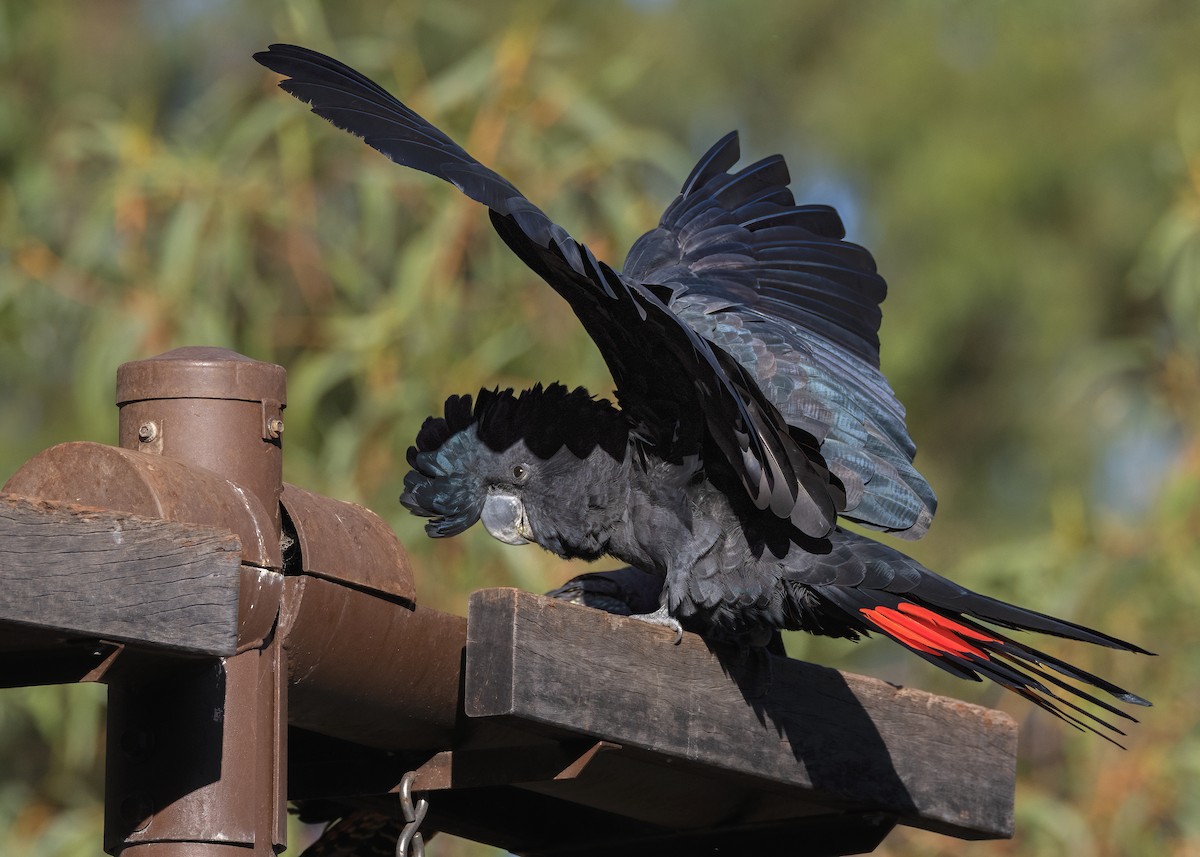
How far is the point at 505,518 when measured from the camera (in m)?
2.83

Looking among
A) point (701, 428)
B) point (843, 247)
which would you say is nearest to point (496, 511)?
point (701, 428)

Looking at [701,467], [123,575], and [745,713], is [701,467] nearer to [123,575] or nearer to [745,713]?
[745,713]

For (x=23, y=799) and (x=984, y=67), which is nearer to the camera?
(x=23, y=799)

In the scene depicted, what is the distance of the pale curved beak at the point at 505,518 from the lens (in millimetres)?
2826

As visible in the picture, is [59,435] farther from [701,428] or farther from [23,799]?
[701,428]

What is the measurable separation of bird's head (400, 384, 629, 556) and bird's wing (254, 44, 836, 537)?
9 cm

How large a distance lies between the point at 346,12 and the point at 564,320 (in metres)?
2.68

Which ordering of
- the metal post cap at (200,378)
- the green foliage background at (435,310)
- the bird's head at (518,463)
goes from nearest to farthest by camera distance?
the metal post cap at (200,378)
the bird's head at (518,463)
the green foliage background at (435,310)

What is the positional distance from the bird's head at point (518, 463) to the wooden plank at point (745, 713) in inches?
19.3

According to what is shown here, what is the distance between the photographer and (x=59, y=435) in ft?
18.5

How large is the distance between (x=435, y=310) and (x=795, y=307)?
162 centimetres

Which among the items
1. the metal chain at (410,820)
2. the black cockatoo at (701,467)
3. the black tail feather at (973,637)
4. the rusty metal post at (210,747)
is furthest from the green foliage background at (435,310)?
the rusty metal post at (210,747)

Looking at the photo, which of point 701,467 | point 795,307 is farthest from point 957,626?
point 795,307

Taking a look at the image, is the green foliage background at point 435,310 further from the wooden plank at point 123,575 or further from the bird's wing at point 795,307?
the wooden plank at point 123,575
